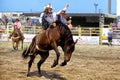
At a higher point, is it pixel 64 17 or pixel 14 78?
pixel 64 17

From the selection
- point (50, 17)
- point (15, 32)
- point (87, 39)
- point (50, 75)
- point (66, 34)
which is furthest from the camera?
point (87, 39)

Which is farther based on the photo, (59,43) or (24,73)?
(24,73)

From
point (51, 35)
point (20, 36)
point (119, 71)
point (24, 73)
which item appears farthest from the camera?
point (20, 36)

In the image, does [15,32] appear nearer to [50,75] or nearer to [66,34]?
[50,75]

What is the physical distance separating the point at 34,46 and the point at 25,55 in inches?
26.5

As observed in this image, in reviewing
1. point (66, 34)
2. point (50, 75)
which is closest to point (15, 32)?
point (50, 75)

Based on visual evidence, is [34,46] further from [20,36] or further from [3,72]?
[20,36]

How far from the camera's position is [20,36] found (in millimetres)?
22250

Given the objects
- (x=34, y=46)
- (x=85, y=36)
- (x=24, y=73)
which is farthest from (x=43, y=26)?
(x=85, y=36)

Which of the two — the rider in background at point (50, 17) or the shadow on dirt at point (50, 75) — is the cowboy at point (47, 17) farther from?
the shadow on dirt at point (50, 75)

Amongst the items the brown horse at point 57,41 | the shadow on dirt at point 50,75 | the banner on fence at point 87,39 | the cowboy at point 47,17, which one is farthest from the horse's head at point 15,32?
the brown horse at point 57,41

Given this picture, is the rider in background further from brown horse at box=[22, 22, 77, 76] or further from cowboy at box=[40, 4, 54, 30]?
brown horse at box=[22, 22, 77, 76]

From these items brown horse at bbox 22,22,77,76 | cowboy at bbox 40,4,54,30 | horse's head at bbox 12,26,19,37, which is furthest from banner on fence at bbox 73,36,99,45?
brown horse at bbox 22,22,77,76

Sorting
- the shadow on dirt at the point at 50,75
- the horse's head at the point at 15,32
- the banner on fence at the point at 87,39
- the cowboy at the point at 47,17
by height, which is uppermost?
the cowboy at the point at 47,17
